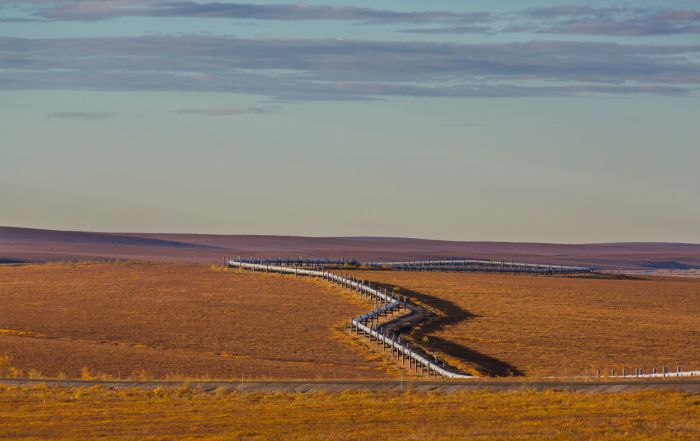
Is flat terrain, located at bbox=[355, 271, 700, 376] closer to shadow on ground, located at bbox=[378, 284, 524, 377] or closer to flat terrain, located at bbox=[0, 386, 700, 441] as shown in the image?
shadow on ground, located at bbox=[378, 284, 524, 377]

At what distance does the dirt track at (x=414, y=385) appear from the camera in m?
37.8

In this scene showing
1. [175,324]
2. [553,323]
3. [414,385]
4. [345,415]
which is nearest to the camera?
[345,415]

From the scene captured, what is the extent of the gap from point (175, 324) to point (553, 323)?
65.1ft

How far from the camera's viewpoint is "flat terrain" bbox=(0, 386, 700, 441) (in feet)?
96.5

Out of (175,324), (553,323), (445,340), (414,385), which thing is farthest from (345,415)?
(553,323)

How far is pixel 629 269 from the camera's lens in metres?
192

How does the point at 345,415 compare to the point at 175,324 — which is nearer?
the point at 345,415

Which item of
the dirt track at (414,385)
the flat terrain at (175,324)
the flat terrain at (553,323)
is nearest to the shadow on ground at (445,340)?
the flat terrain at (553,323)

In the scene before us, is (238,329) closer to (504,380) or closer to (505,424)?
(504,380)

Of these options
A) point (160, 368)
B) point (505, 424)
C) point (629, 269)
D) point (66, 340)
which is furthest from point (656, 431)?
point (629, 269)

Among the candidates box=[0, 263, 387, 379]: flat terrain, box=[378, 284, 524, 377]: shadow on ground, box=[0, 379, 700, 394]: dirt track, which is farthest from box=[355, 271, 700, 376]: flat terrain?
box=[0, 379, 700, 394]: dirt track

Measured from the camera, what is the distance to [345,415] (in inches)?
1292

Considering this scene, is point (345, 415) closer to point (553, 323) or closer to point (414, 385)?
point (414, 385)

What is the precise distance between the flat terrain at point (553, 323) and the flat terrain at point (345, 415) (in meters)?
17.8
